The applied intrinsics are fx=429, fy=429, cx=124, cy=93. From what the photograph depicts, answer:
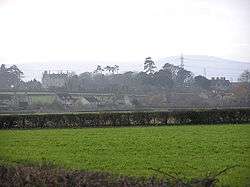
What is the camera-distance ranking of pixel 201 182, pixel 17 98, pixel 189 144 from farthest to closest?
pixel 17 98 → pixel 189 144 → pixel 201 182

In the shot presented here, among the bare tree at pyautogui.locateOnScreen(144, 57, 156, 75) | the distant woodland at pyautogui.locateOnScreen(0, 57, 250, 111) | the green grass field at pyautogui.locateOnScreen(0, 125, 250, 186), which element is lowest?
the green grass field at pyautogui.locateOnScreen(0, 125, 250, 186)

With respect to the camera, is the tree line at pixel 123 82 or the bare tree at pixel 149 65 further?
the bare tree at pixel 149 65

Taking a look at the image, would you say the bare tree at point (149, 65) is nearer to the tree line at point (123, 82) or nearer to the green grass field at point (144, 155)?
the tree line at point (123, 82)

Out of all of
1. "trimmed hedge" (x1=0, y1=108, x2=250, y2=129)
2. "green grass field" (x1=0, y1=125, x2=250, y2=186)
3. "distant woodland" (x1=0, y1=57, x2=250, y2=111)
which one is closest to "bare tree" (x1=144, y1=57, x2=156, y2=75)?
"distant woodland" (x1=0, y1=57, x2=250, y2=111)

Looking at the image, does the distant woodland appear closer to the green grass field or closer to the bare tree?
the bare tree

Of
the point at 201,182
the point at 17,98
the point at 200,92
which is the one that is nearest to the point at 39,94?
the point at 17,98

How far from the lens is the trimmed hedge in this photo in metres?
33.0

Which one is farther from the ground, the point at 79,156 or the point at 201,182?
the point at 201,182

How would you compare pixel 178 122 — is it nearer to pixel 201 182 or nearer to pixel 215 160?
pixel 215 160

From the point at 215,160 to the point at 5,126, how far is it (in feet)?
72.6

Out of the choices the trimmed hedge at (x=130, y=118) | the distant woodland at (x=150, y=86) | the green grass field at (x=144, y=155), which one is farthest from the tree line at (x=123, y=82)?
the green grass field at (x=144, y=155)

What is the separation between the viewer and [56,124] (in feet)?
109

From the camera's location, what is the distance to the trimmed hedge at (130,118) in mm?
32969

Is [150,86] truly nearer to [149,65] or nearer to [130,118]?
[149,65]
